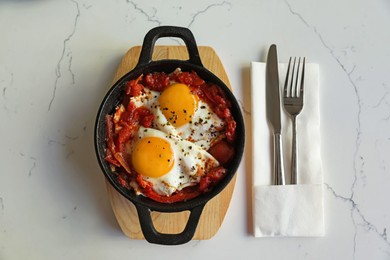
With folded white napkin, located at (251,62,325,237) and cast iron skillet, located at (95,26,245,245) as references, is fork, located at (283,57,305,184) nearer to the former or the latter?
folded white napkin, located at (251,62,325,237)

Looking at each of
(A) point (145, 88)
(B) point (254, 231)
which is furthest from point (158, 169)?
(B) point (254, 231)

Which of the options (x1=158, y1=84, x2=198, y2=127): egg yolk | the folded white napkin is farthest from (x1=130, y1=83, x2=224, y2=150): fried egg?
the folded white napkin

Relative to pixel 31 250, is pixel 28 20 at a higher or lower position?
higher

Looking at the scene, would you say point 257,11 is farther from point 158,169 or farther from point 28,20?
point 28,20

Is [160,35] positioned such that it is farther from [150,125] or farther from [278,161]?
[278,161]

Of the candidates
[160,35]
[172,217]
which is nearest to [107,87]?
[160,35]

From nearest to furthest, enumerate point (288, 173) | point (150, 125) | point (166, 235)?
point (166, 235) < point (150, 125) < point (288, 173)

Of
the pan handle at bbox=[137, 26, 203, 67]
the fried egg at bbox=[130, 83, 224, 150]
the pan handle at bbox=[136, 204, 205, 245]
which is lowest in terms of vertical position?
the pan handle at bbox=[136, 204, 205, 245]
